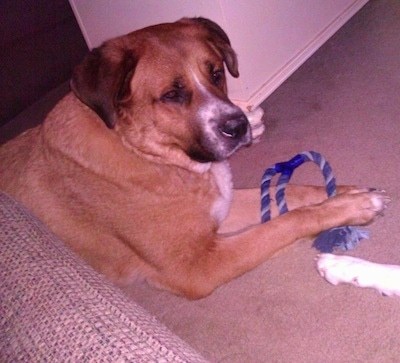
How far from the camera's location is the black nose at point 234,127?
1.87 meters

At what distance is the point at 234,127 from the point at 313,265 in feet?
2.36

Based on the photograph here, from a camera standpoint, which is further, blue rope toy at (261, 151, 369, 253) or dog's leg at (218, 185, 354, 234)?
dog's leg at (218, 185, 354, 234)

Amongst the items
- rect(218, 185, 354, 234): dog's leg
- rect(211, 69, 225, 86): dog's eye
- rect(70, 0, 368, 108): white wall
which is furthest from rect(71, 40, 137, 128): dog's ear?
rect(70, 0, 368, 108): white wall

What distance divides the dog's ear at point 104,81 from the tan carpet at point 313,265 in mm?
970

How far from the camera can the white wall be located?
2.89 metres

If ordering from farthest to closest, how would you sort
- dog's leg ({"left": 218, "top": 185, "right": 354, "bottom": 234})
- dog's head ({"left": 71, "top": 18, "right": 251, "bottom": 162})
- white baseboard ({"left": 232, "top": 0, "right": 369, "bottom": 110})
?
white baseboard ({"left": 232, "top": 0, "right": 369, "bottom": 110}) → dog's leg ({"left": 218, "top": 185, "right": 354, "bottom": 234}) → dog's head ({"left": 71, "top": 18, "right": 251, "bottom": 162})

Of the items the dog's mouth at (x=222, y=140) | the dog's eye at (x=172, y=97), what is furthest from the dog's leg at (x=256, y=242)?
the dog's eye at (x=172, y=97)

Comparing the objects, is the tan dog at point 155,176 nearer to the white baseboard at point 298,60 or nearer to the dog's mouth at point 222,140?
the dog's mouth at point 222,140

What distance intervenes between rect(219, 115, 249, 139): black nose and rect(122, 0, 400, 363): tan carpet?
62 cm

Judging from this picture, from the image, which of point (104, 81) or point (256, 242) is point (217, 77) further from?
point (256, 242)

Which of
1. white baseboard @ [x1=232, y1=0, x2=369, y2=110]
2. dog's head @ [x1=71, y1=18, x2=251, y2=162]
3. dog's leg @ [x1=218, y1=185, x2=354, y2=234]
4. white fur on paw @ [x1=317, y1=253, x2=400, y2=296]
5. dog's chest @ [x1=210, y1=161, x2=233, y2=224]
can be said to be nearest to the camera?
white fur on paw @ [x1=317, y1=253, x2=400, y2=296]

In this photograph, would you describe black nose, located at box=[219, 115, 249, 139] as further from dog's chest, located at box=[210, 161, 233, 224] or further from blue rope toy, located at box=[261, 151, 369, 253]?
blue rope toy, located at box=[261, 151, 369, 253]

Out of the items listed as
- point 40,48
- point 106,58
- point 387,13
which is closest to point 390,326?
point 106,58

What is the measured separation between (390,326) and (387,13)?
303 centimetres
